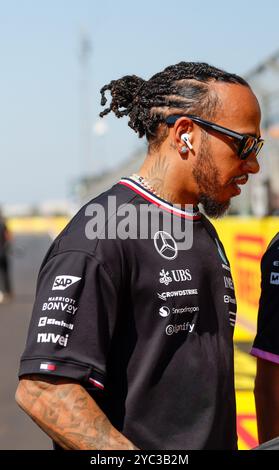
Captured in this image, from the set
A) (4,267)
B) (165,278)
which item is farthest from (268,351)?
(4,267)

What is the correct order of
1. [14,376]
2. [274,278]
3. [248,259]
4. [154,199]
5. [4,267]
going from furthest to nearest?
Result: [4,267]
[248,259]
[14,376]
[274,278]
[154,199]

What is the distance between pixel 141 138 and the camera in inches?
94.3

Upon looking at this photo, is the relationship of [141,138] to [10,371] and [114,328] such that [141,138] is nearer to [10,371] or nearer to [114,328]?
[114,328]

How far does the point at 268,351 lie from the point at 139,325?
0.85m

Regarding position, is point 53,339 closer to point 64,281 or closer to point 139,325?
point 64,281

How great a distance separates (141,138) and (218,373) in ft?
2.45

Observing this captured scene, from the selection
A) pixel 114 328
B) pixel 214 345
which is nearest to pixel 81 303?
pixel 114 328

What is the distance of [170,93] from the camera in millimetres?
2250

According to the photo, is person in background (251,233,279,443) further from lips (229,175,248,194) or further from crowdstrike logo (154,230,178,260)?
crowdstrike logo (154,230,178,260)

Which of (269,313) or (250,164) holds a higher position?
(250,164)

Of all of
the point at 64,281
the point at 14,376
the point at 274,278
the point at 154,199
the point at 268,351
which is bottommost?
the point at 14,376

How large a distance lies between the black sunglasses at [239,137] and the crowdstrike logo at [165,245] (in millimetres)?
323

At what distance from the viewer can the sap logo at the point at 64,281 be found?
1.88 metres
